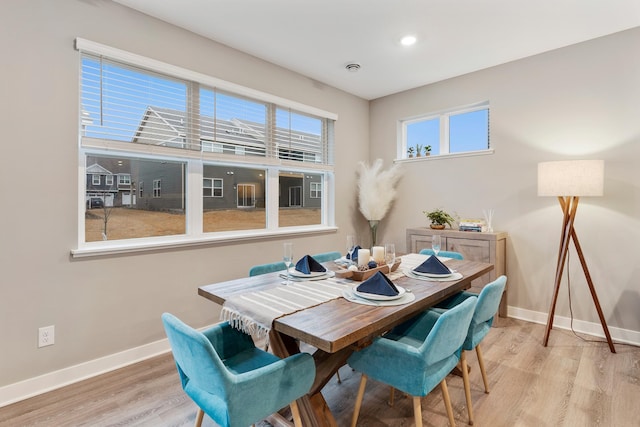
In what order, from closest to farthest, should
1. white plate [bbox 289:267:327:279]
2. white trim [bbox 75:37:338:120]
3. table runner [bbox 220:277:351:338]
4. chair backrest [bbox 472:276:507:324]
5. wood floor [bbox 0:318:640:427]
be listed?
table runner [bbox 220:277:351:338]
chair backrest [bbox 472:276:507:324]
wood floor [bbox 0:318:640:427]
white plate [bbox 289:267:327:279]
white trim [bbox 75:37:338:120]

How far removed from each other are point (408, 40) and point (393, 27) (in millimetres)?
268

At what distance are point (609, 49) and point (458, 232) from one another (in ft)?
6.78

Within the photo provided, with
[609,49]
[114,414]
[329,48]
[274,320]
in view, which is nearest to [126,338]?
[114,414]

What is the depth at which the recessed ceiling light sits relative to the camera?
2865 millimetres

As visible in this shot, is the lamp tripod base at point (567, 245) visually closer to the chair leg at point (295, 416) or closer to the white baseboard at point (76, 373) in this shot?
the chair leg at point (295, 416)

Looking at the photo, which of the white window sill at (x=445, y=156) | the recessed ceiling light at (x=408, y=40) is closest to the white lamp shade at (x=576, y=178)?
the white window sill at (x=445, y=156)

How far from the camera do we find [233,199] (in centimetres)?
324

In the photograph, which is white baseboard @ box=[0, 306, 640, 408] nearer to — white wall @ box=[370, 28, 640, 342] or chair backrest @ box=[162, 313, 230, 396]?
white wall @ box=[370, 28, 640, 342]

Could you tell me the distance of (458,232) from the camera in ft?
11.3

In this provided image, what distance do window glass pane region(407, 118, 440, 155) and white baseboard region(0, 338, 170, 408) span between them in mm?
3600

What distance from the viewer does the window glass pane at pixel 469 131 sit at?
12.2ft

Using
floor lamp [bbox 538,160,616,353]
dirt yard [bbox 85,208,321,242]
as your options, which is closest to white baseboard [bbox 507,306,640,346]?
floor lamp [bbox 538,160,616,353]

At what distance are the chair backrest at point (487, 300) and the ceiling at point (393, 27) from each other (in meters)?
2.03

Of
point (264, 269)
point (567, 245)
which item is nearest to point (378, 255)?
point (264, 269)
